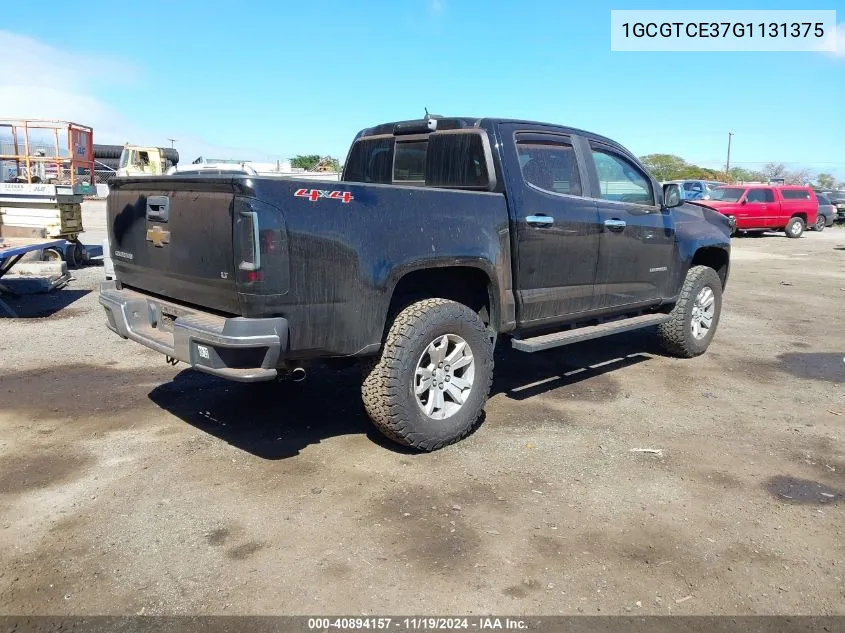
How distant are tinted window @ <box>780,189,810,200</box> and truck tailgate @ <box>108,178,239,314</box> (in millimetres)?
25355

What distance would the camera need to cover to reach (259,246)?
133 inches

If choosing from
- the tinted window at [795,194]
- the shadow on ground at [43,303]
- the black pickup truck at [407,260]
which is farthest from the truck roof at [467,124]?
the tinted window at [795,194]

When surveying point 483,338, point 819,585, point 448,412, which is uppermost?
point 483,338

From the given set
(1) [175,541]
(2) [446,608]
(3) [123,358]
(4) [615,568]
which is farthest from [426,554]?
(3) [123,358]

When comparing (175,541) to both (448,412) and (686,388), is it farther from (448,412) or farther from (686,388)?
(686,388)

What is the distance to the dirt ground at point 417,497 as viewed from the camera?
288cm

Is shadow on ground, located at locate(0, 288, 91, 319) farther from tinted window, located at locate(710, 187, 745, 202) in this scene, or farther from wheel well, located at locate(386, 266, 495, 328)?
tinted window, located at locate(710, 187, 745, 202)

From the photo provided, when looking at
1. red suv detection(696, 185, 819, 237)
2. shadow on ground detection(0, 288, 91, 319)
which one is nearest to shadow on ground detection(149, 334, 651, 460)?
shadow on ground detection(0, 288, 91, 319)

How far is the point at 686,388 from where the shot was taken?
5.87 meters

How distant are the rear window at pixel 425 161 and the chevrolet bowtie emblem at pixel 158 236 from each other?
1.97 metres

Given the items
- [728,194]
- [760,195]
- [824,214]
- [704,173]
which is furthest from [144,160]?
[704,173]

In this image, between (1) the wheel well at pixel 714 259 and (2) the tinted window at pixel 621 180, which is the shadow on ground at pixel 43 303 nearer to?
(2) the tinted window at pixel 621 180

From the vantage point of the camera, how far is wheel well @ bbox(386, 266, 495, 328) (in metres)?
4.28

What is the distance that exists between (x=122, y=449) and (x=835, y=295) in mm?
11429
